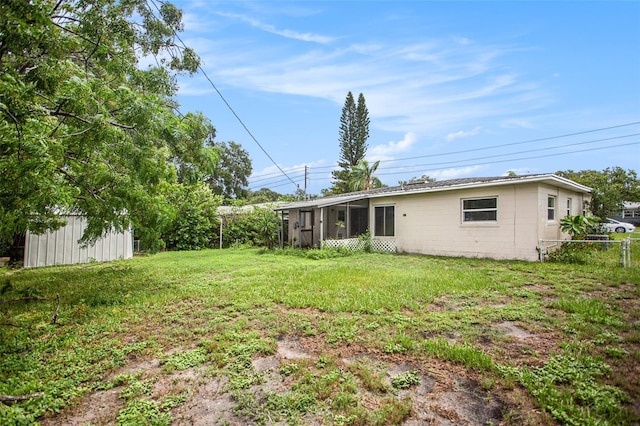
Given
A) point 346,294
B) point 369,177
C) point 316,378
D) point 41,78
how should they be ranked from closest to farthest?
point 316,378 → point 41,78 → point 346,294 → point 369,177

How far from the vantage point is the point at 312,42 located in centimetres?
1212

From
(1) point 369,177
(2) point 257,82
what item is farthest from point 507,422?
(1) point 369,177

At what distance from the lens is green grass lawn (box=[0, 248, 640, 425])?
2.39 metres

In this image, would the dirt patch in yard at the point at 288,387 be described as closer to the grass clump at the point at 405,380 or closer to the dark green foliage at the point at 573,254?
the grass clump at the point at 405,380

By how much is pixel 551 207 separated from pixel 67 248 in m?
17.1

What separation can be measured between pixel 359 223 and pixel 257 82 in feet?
26.6

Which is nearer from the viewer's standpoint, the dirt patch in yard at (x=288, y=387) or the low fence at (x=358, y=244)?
the dirt patch in yard at (x=288, y=387)

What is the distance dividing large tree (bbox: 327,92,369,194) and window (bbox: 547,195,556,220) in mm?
23257

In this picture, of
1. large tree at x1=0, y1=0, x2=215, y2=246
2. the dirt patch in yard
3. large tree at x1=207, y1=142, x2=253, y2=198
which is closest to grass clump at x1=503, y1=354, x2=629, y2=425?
the dirt patch in yard

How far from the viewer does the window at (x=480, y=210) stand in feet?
35.1

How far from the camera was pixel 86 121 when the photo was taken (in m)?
4.45

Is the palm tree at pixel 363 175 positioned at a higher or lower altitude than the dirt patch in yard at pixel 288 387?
higher

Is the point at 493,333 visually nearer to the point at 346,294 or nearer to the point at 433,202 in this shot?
the point at 346,294

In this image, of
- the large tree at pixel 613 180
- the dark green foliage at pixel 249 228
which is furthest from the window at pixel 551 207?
the dark green foliage at pixel 249 228
